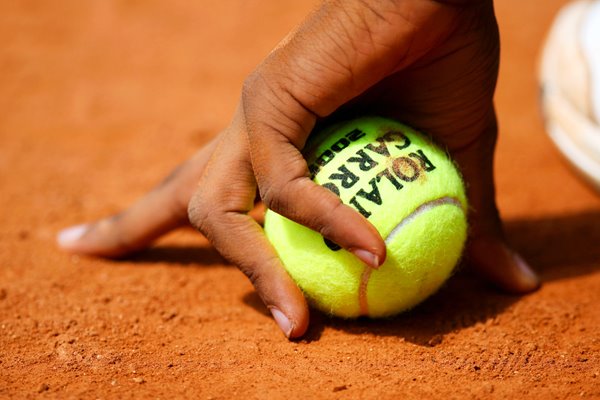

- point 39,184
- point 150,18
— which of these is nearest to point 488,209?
point 39,184

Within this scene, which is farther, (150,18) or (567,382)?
(150,18)

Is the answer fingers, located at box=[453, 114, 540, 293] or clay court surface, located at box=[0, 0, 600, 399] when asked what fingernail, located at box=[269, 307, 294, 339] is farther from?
fingers, located at box=[453, 114, 540, 293]

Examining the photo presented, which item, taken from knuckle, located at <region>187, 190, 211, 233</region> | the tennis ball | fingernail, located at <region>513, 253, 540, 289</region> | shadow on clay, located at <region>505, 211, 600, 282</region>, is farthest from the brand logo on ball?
shadow on clay, located at <region>505, 211, 600, 282</region>

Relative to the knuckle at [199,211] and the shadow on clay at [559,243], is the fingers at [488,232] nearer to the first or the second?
Result: the shadow on clay at [559,243]

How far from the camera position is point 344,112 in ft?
7.38

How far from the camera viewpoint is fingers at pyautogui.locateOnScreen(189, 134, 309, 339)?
2.08 metres

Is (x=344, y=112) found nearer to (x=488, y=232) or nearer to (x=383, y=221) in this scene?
(x=383, y=221)

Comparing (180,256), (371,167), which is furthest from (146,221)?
(371,167)

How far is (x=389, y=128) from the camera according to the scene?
2.15 m

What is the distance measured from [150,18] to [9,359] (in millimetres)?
4095

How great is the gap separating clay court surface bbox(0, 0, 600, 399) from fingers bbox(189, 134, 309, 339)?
0.40ft

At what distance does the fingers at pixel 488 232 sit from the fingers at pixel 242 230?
0.74m

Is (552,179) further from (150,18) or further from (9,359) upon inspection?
(150,18)

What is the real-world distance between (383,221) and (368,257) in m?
0.16
